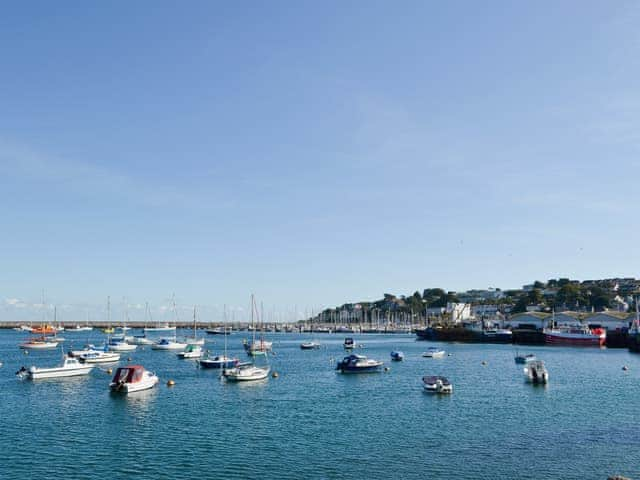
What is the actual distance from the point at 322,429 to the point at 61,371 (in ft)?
188

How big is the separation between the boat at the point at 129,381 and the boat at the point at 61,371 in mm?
21432

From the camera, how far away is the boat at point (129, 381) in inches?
2963

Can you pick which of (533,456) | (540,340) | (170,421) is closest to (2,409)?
(170,421)

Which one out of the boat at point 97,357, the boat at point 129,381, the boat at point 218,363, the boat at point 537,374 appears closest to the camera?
the boat at point 129,381

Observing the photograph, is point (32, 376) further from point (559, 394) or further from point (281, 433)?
point (559, 394)

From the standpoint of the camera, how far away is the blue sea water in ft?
133

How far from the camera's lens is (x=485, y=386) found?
84.1 metres

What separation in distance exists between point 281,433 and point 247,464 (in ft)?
33.8

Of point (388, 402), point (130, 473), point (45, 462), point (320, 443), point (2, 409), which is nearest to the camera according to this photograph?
point (130, 473)

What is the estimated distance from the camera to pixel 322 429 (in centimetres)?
5359

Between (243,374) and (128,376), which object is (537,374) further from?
(128,376)

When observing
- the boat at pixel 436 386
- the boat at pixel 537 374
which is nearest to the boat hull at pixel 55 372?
the boat at pixel 436 386

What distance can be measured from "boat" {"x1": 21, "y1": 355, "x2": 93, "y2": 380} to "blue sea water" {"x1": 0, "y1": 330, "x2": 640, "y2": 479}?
2.06m

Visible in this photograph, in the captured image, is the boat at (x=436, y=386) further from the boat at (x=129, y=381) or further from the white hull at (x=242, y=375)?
the boat at (x=129, y=381)
